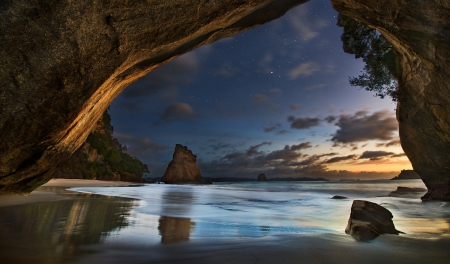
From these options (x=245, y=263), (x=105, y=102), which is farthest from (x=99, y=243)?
(x=105, y=102)

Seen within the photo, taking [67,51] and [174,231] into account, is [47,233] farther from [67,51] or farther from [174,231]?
[67,51]

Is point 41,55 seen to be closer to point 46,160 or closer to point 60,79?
point 60,79

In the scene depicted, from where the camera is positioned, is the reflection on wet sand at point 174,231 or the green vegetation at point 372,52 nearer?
the reflection on wet sand at point 174,231

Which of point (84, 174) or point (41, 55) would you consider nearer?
point (41, 55)

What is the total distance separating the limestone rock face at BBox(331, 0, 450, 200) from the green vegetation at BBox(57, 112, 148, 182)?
3191 centimetres

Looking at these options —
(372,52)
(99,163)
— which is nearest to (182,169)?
(99,163)

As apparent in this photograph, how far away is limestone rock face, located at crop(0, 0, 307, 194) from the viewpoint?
3705mm

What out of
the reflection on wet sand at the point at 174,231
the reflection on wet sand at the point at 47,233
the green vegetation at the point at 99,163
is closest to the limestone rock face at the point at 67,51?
the reflection on wet sand at the point at 47,233

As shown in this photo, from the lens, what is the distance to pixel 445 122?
8.43 meters

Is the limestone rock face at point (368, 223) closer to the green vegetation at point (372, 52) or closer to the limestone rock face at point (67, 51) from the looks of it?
the limestone rock face at point (67, 51)

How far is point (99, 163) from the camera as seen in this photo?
39.5 metres

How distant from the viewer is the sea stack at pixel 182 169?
74.2 meters

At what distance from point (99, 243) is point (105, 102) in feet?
12.2

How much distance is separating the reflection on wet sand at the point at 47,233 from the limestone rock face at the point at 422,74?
6756 millimetres
